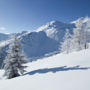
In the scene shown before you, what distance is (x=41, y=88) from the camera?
758 cm

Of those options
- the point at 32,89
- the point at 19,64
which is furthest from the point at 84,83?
the point at 19,64

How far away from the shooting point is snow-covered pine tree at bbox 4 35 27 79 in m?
16.6

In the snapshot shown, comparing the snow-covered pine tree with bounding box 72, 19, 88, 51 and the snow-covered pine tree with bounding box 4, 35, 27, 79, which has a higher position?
the snow-covered pine tree with bounding box 72, 19, 88, 51

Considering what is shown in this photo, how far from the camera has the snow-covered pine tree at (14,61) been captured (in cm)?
1661

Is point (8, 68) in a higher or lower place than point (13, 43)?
lower

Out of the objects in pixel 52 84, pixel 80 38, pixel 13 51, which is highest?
pixel 80 38

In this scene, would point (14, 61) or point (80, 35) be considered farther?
point (80, 35)

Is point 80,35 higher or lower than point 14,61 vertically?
higher

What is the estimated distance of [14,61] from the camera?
16859 millimetres

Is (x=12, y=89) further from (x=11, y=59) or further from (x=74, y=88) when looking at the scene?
(x=11, y=59)

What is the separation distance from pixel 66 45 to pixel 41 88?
40.0 metres

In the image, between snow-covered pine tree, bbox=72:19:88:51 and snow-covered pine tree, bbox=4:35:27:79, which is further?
snow-covered pine tree, bbox=72:19:88:51

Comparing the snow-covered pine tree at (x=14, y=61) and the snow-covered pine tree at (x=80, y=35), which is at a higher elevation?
the snow-covered pine tree at (x=80, y=35)

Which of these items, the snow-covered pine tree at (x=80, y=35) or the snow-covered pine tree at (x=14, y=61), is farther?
the snow-covered pine tree at (x=80, y=35)
